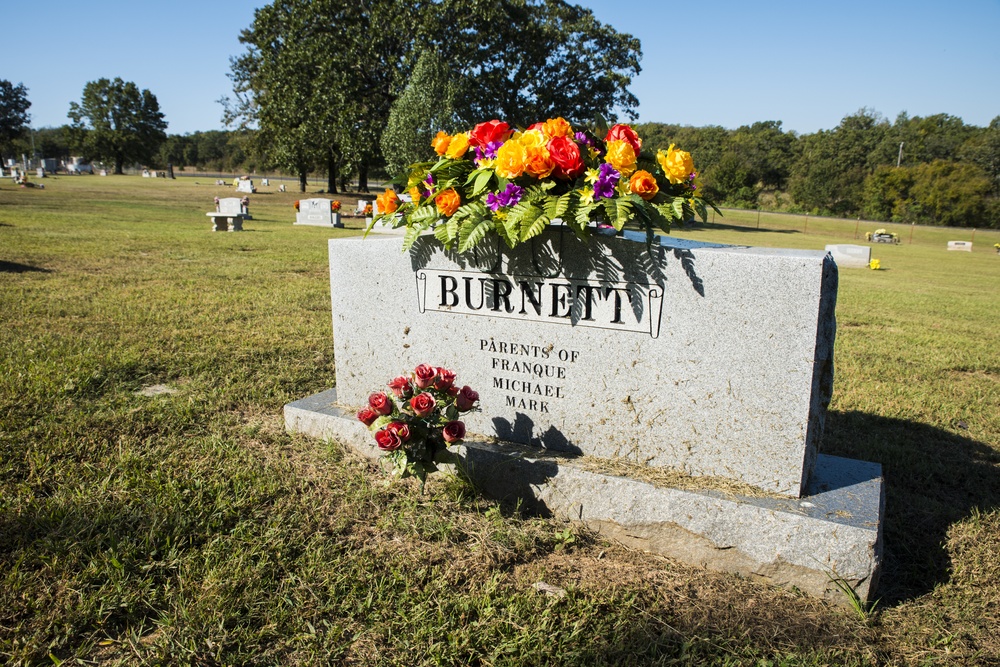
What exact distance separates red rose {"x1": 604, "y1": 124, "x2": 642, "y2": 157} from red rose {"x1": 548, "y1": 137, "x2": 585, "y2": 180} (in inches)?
9.0

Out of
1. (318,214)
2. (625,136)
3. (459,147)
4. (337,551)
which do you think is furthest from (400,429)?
(318,214)

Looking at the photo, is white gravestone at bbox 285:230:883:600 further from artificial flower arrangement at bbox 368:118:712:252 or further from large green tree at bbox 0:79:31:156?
large green tree at bbox 0:79:31:156

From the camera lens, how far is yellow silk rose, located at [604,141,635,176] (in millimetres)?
2914

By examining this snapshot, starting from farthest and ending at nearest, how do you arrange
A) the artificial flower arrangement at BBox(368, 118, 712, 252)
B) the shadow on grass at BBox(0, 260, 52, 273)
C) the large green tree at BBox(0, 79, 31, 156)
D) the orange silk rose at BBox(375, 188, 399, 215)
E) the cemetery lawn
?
the large green tree at BBox(0, 79, 31, 156)
the shadow on grass at BBox(0, 260, 52, 273)
the orange silk rose at BBox(375, 188, 399, 215)
the artificial flower arrangement at BBox(368, 118, 712, 252)
the cemetery lawn

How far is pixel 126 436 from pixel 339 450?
3.91 feet

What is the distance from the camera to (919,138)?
210 ft

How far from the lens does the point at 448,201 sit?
10.3 ft

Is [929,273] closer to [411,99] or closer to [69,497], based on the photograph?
[411,99]

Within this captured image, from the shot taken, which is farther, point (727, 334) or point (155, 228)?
point (155, 228)

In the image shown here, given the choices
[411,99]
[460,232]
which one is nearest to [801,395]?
[460,232]

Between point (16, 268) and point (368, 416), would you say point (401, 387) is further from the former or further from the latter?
point (16, 268)

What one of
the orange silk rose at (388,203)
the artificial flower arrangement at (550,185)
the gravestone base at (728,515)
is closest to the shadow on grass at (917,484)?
the gravestone base at (728,515)

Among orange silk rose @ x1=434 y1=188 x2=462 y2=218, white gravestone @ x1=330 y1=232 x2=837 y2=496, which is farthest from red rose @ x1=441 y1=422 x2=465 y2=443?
orange silk rose @ x1=434 y1=188 x2=462 y2=218

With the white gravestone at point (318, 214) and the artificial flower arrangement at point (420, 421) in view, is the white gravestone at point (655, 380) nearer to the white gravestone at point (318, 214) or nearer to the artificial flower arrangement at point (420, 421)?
the artificial flower arrangement at point (420, 421)
